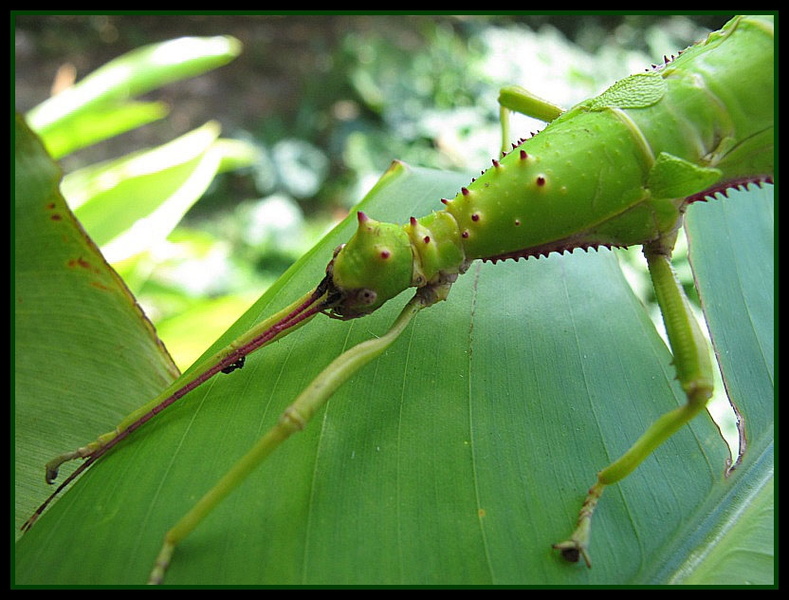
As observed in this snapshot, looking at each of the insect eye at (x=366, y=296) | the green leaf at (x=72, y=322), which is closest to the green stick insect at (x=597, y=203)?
the insect eye at (x=366, y=296)

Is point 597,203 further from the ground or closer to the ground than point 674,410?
further from the ground

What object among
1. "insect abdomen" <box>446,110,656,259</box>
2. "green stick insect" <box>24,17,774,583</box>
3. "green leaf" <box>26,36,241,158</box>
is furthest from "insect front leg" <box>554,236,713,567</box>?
"green leaf" <box>26,36,241,158</box>

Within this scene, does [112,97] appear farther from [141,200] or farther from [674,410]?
[674,410]

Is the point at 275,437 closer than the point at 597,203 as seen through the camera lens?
Yes

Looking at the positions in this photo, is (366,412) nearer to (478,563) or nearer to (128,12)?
(478,563)

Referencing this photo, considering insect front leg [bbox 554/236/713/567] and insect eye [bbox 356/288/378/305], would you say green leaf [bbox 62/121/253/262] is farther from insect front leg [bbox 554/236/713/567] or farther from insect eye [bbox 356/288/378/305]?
insect front leg [bbox 554/236/713/567]

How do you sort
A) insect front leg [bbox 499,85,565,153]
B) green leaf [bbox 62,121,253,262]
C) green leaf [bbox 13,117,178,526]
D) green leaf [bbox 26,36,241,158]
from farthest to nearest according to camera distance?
green leaf [bbox 26,36,241,158], green leaf [bbox 62,121,253,262], insect front leg [bbox 499,85,565,153], green leaf [bbox 13,117,178,526]

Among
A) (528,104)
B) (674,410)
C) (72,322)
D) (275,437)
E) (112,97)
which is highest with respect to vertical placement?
(112,97)

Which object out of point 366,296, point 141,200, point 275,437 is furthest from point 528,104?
point 141,200

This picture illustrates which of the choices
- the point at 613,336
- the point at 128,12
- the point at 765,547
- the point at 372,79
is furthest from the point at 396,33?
the point at 765,547
